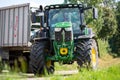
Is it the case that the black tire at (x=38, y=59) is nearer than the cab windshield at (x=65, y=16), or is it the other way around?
the black tire at (x=38, y=59)

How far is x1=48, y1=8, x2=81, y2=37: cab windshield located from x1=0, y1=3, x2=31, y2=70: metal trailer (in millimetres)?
2921

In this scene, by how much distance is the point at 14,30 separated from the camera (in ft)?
62.5

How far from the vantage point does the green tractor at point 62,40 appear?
14219mm

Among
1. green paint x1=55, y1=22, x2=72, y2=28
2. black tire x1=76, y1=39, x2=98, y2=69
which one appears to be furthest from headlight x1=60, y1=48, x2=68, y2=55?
green paint x1=55, y1=22, x2=72, y2=28

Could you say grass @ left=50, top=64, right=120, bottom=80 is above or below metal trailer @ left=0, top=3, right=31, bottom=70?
below

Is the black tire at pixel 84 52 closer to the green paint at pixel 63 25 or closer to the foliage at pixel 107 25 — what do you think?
the green paint at pixel 63 25

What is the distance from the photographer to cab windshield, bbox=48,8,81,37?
15.4 m

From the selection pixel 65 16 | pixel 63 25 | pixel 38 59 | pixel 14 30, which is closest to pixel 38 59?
pixel 38 59

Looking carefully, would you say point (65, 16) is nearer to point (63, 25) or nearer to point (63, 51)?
point (63, 25)

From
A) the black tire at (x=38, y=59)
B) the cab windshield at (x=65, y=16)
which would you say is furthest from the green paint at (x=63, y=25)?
the black tire at (x=38, y=59)

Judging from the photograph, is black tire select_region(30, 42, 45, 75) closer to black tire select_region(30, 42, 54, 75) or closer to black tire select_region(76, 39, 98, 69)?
black tire select_region(30, 42, 54, 75)

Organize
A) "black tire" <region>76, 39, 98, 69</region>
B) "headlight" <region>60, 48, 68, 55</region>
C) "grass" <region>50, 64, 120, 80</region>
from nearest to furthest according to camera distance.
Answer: "grass" <region>50, 64, 120, 80</region> < "black tire" <region>76, 39, 98, 69</region> < "headlight" <region>60, 48, 68, 55</region>

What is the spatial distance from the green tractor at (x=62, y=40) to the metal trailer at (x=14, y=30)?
9.21 feet

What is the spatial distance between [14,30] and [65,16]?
433cm
